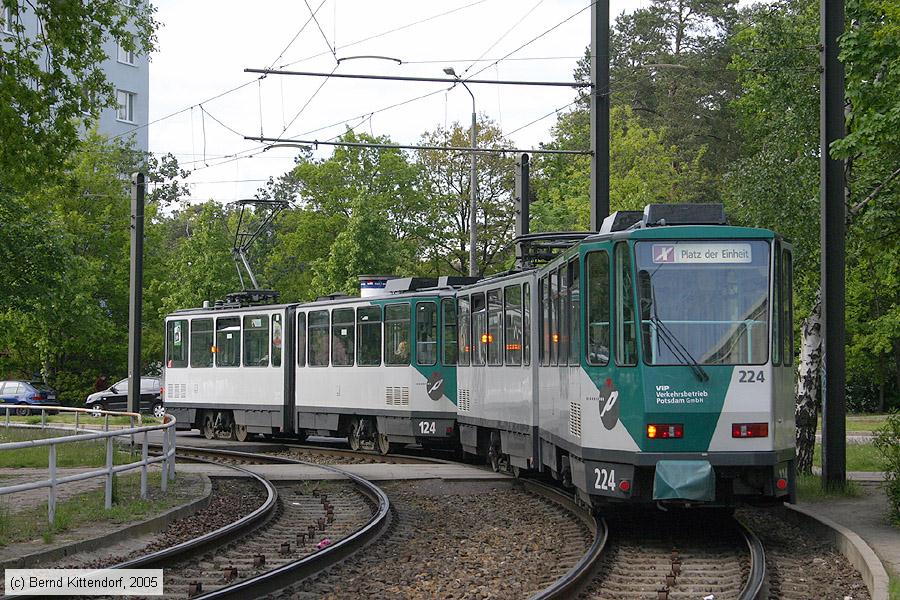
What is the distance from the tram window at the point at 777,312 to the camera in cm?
1196

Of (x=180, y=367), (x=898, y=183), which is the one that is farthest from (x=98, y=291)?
(x=898, y=183)

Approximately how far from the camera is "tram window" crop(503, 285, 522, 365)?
667 inches

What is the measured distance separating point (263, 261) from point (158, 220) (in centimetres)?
692

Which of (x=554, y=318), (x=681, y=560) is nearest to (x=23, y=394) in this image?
(x=554, y=318)

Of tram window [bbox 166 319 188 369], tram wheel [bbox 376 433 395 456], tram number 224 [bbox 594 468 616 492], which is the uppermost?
tram window [bbox 166 319 188 369]

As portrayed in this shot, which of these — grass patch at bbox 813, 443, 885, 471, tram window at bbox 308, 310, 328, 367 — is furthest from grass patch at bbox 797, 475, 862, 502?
tram window at bbox 308, 310, 328, 367

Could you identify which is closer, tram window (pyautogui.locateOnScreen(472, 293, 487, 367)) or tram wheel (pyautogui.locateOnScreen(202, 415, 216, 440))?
tram window (pyautogui.locateOnScreen(472, 293, 487, 367))

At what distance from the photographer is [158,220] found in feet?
217

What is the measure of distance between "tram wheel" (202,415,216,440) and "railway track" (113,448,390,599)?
1363cm

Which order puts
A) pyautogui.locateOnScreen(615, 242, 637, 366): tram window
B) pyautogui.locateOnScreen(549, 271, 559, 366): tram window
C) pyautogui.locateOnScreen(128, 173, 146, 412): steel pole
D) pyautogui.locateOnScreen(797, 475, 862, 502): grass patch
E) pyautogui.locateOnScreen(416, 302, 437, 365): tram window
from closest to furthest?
pyautogui.locateOnScreen(615, 242, 637, 366): tram window, pyautogui.locateOnScreen(549, 271, 559, 366): tram window, pyautogui.locateOnScreen(797, 475, 862, 502): grass patch, pyautogui.locateOnScreen(416, 302, 437, 365): tram window, pyautogui.locateOnScreen(128, 173, 146, 412): steel pole

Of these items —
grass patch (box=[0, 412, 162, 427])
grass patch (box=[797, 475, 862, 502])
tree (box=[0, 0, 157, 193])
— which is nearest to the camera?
grass patch (box=[797, 475, 862, 502])

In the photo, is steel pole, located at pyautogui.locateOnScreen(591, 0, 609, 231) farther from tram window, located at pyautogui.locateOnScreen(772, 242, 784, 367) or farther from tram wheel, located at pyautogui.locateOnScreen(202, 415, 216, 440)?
tram wheel, located at pyautogui.locateOnScreen(202, 415, 216, 440)

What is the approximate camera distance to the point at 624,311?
39.2 feet

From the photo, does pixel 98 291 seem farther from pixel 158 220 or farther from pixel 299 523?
pixel 299 523
